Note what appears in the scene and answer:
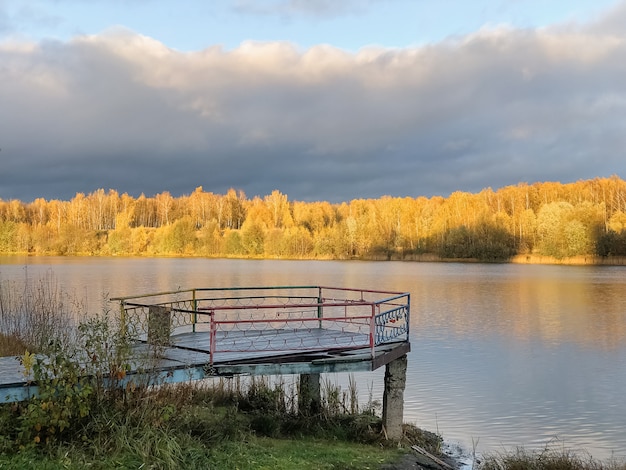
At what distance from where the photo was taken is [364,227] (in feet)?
389

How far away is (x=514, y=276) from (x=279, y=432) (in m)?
60.1

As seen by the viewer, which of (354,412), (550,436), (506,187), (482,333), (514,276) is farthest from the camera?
(506,187)

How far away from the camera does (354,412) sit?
13.1m

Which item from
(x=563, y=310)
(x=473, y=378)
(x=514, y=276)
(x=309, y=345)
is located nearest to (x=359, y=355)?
(x=309, y=345)

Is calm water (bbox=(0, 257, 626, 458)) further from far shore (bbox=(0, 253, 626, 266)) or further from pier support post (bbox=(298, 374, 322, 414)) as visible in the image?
far shore (bbox=(0, 253, 626, 266))

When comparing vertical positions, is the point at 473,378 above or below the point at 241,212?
below

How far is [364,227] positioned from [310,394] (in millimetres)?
106122

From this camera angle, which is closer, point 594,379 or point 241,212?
point 594,379

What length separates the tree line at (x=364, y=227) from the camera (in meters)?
92.2

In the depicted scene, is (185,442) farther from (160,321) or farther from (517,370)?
(517,370)

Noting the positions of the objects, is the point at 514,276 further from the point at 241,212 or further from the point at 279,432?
the point at 241,212

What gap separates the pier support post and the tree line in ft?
267

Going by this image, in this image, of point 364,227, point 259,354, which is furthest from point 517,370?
point 364,227

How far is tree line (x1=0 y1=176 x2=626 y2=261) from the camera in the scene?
9225 cm
